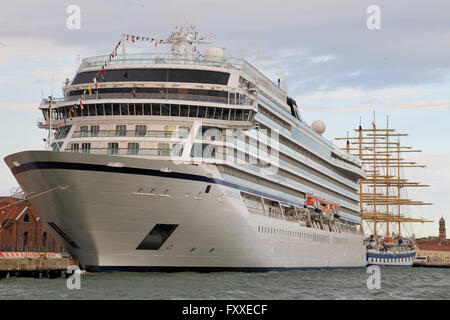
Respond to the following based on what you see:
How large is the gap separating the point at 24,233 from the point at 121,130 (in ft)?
120

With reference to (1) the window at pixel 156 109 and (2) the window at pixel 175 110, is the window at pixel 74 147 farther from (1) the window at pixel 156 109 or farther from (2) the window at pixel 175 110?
(2) the window at pixel 175 110

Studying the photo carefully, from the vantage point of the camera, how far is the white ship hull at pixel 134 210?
3238 cm

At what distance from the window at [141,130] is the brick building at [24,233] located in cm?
3290

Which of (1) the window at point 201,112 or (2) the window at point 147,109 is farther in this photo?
(1) the window at point 201,112

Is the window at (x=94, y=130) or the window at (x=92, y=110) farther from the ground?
the window at (x=92, y=110)

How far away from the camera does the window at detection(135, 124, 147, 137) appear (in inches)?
1469

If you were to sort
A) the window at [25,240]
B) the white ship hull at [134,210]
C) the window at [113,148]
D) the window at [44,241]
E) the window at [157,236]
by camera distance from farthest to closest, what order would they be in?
1. the window at [44,241]
2. the window at [25,240]
3. the window at [113,148]
4. the window at [157,236]
5. the white ship hull at [134,210]

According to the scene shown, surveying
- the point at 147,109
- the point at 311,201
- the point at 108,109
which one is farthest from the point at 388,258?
the point at 108,109

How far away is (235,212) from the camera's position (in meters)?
37.3

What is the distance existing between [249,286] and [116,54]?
17501 millimetres

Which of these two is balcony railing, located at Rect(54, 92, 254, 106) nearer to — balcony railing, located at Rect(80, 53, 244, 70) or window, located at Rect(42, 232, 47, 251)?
balcony railing, located at Rect(80, 53, 244, 70)

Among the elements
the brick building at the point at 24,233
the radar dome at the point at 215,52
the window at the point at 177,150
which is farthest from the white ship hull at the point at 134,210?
the brick building at the point at 24,233

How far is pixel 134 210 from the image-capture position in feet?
108
